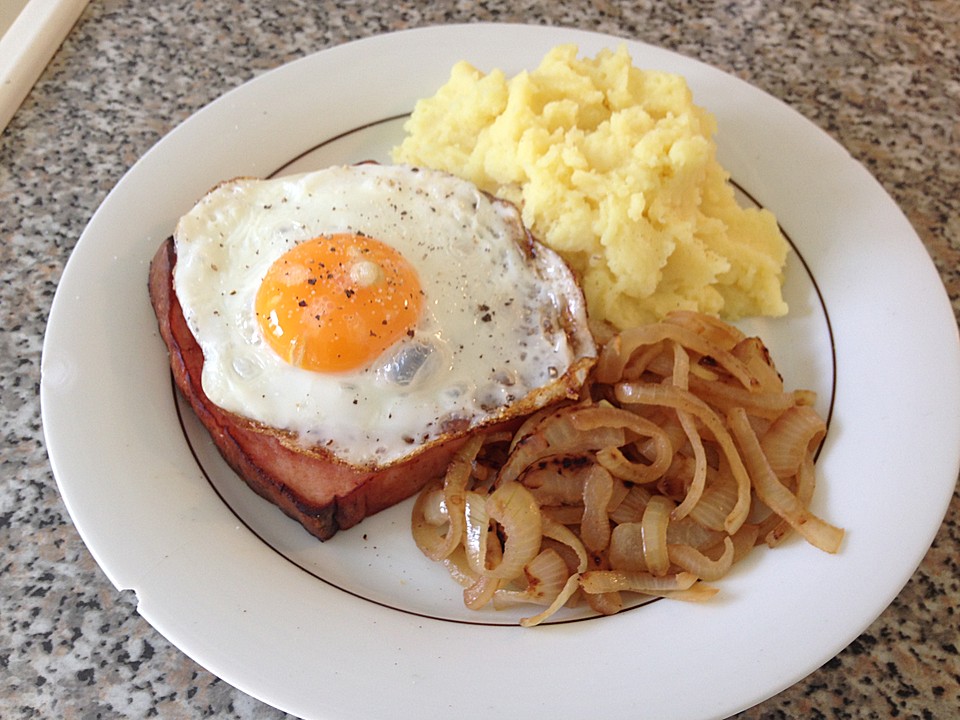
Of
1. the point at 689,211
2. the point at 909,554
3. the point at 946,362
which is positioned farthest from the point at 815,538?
the point at 689,211

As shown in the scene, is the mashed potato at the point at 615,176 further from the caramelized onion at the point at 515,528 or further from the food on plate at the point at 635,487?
the caramelized onion at the point at 515,528

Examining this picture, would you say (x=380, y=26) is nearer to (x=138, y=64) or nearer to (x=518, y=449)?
(x=138, y=64)

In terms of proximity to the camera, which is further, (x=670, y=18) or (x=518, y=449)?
(x=670, y=18)

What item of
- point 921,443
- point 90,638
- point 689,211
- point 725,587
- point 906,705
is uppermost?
point 689,211

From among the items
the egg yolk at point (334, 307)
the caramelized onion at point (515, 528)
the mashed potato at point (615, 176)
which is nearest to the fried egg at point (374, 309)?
the egg yolk at point (334, 307)

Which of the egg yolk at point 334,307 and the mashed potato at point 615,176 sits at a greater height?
the mashed potato at point 615,176

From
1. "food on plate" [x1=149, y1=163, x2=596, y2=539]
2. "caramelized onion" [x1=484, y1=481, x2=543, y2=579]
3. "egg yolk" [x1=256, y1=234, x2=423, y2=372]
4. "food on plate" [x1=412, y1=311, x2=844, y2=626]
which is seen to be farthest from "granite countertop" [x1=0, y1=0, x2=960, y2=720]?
"egg yolk" [x1=256, y1=234, x2=423, y2=372]

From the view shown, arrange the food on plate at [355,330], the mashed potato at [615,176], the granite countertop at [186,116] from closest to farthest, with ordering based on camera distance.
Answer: the granite countertop at [186,116] → the food on plate at [355,330] → the mashed potato at [615,176]

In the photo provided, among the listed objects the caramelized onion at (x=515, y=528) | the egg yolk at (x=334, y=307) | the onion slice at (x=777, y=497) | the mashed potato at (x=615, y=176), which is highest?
the mashed potato at (x=615, y=176)

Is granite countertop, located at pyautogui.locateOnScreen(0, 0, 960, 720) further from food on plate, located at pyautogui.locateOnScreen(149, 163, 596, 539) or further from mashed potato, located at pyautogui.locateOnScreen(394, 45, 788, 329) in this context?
mashed potato, located at pyautogui.locateOnScreen(394, 45, 788, 329)
